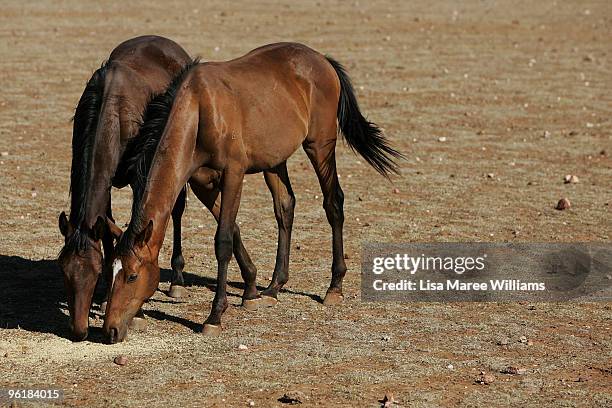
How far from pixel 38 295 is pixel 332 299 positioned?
2.54 metres

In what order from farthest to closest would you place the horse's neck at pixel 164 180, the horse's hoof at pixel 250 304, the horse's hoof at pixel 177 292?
the horse's hoof at pixel 177 292, the horse's hoof at pixel 250 304, the horse's neck at pixel 164 180

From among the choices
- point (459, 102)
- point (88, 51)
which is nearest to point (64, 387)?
point (459, 102)

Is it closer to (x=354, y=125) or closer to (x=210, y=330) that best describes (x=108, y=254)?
(x=210, y=330)

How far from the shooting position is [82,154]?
8.70 metres

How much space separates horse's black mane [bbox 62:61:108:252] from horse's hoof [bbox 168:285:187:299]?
151cm

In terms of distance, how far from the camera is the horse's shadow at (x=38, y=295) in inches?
351

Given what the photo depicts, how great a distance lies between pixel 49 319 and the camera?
902cm

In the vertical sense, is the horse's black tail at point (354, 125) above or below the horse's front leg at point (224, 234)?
above

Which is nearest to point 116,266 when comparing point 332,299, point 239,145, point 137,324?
point 137,324

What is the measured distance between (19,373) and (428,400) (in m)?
2.83

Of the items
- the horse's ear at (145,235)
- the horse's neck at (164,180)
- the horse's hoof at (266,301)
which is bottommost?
the horse's hoof at (266,301)

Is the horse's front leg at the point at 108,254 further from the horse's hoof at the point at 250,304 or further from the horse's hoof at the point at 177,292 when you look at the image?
the horse's hoof at the point at 250,304

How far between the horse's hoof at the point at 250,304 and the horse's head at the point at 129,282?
141 centimetres

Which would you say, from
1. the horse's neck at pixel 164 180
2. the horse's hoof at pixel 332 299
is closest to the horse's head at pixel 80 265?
the horse's neck at pixel 164 180
